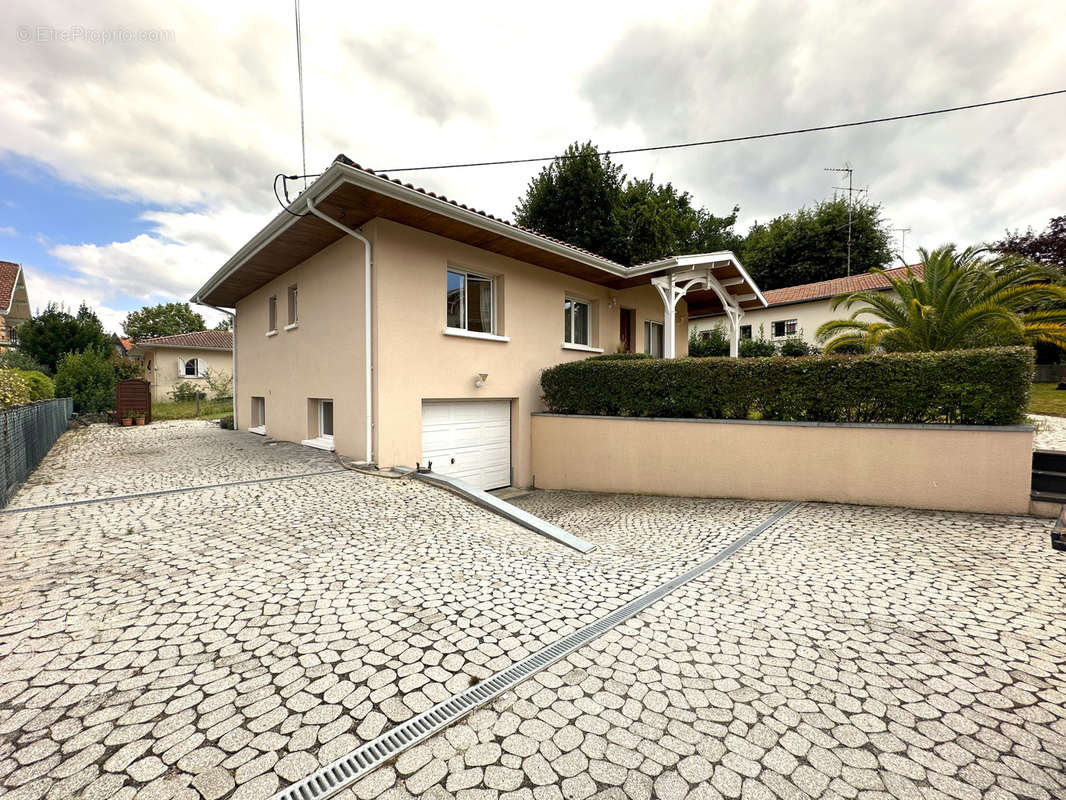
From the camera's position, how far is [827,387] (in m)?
6.70

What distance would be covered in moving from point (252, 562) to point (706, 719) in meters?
3.61

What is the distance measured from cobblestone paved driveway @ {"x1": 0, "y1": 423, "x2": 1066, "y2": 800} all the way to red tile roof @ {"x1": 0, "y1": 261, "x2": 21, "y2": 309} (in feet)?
63.7

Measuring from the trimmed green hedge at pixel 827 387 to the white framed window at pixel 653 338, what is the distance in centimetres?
546

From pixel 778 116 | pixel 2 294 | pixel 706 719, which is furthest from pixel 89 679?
pixel 2 294

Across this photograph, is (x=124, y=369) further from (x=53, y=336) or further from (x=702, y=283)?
(x=702, y=283)

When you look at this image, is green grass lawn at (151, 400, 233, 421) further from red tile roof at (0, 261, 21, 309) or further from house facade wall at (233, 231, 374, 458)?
house facade wall at (233, 231, 374, 458)

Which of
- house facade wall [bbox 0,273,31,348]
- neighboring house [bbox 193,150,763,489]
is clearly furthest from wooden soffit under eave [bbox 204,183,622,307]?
house facade wall [bbox 0,273,31,348]

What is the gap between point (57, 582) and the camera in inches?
126

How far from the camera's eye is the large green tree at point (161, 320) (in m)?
52.8

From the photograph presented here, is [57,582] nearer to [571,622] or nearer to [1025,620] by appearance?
[571,622]

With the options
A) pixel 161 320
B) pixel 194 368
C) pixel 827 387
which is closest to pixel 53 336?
pixel 194 368

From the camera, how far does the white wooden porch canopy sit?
35.1ft

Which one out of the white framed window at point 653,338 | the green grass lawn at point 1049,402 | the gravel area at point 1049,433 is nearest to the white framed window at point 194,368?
the white framed window at point 653,338

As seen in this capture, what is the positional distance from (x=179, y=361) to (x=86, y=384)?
31.6 ft
